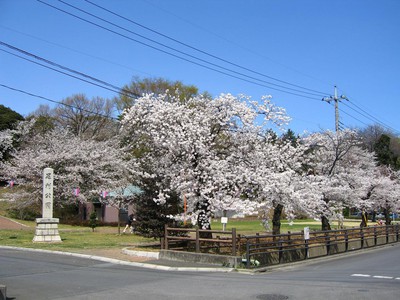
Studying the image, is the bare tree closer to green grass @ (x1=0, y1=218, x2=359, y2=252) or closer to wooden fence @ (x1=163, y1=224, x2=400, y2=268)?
green grass @ (x1=0, y1=218, x2=359, y2=252)

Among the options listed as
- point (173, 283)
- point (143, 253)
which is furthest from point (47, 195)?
point (173, 283)

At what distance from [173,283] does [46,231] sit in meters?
14.6

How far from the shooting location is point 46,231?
933 inches

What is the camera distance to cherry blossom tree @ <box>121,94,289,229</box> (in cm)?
1803

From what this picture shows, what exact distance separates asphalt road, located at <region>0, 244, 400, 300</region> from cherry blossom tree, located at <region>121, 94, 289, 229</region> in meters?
4.15

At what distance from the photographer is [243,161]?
1895cm

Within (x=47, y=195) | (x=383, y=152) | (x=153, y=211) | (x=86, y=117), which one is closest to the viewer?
(x=153, y=211)

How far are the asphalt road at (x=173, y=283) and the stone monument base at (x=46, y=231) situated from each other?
7.64 m

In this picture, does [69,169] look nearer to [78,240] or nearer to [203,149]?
[78,240]

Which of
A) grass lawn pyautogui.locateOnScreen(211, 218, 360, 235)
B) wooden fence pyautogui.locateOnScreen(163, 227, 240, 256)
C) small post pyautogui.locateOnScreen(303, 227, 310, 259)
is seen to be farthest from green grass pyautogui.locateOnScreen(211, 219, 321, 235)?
wooden fence pyautogui.locateOnScreen(163, 227, 240, 256)

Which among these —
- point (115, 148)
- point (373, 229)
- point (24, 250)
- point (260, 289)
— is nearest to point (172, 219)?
point (24, 250)

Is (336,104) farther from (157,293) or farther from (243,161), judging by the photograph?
(157,293)

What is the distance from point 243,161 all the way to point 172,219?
14.4ft

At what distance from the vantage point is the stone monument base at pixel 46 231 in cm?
2342
